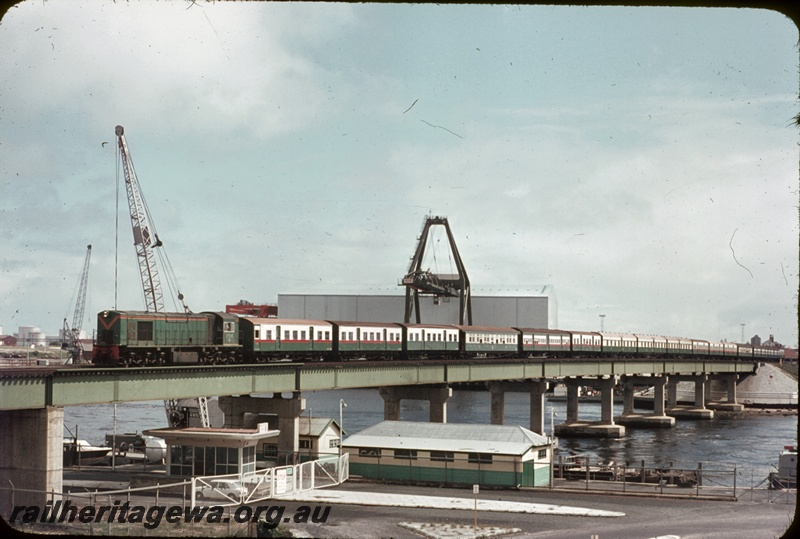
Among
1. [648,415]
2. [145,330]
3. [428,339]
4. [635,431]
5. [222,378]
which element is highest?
[145,330]

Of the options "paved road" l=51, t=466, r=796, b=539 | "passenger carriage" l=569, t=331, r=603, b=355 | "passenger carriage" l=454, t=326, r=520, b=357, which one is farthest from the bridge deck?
"passenger carriage" l=569, t=331, r=603, b=355

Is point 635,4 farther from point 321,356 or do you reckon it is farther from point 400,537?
point 321,356

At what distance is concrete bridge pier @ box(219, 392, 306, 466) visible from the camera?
196ft

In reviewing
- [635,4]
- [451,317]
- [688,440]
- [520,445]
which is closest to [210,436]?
[520,445]

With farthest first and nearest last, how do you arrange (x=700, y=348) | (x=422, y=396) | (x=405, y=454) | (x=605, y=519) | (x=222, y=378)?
1. (x=700, y=348)
2. (x=422, y=396)
3. (x=405, y=454)
4. (x=222, y=378)
5. (x=605, y=519)

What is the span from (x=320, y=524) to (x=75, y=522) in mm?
9911

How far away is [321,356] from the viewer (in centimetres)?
7162

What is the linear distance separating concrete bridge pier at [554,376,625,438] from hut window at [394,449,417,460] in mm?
79040

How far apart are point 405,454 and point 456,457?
3204mm

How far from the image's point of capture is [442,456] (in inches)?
2119

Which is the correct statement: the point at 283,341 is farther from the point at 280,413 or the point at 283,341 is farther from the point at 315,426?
the point at 315,426

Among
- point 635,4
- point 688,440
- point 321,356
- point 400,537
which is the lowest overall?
point 688,440

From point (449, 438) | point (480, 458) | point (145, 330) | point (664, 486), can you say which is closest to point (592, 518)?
point (480, 458)

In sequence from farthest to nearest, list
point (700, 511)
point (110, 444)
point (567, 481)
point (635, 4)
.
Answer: point (110, 444)
point (567, 481)
point (700, 511)
point (635, 4)
